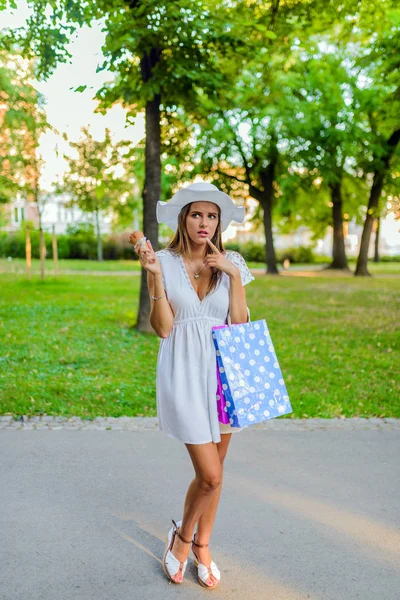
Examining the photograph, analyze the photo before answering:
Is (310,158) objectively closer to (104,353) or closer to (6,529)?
(104,353)

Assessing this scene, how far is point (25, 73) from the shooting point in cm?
1745

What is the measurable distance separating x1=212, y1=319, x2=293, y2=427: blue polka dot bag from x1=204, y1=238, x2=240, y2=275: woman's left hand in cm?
28

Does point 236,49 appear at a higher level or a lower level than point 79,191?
higher

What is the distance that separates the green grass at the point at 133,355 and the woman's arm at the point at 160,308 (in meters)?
3.32

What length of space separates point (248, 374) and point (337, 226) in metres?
29.6

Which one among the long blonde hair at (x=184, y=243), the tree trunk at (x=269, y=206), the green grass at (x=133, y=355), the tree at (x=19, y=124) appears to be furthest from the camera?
the tree trunk at (x=269, y=206)

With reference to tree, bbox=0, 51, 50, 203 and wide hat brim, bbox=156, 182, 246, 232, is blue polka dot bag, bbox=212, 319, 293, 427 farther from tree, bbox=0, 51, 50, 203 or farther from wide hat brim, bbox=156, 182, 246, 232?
tree, bbox=0, 51, 50, 203

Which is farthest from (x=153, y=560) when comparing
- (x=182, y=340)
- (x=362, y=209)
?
(x=362, y=209)

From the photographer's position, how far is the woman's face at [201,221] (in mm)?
3172

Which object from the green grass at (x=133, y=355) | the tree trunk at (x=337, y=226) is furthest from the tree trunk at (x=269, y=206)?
Answer: the green grass at (x=133, y=355)

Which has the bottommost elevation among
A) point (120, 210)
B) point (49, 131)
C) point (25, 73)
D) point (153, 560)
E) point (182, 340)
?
point (153, 560)

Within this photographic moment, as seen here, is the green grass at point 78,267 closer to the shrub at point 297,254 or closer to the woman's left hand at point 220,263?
the shrub at point 297,254

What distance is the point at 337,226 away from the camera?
104 feet

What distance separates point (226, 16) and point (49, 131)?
10.6 m
